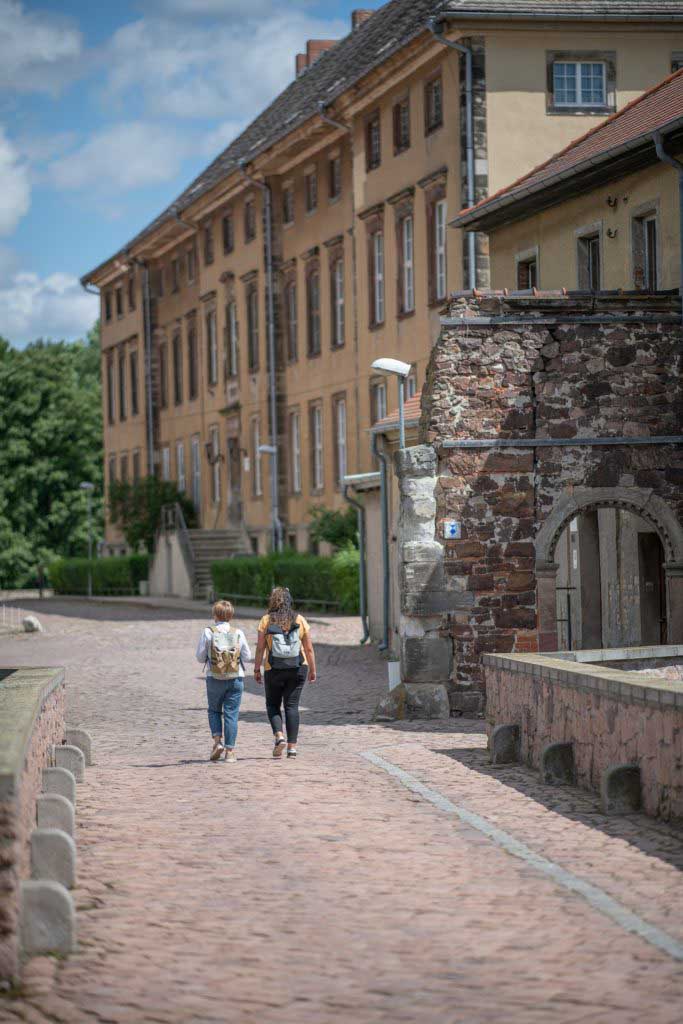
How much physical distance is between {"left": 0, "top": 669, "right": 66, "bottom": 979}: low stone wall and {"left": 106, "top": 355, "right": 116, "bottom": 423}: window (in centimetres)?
6205

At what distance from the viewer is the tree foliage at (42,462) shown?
270 feet

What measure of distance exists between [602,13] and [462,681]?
19.0m

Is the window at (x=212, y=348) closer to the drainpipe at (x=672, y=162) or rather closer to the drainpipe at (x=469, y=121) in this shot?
the drainpipe at (x=469, y=121)

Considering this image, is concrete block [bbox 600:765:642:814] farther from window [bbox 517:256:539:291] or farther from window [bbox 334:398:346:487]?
window [bbox 334:398:346:487]

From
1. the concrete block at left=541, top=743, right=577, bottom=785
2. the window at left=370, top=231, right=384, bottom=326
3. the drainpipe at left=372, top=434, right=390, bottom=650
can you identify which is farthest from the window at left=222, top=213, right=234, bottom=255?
the concrete block at left=541, top=743, right=577, bottom=785

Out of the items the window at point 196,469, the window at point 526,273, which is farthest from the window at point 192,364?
the window at point 526,273

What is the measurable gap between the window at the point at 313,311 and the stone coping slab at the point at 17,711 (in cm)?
3449

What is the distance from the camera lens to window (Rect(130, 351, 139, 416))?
235 ft

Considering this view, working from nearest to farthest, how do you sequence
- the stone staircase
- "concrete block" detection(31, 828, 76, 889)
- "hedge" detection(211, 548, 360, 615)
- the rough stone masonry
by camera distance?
"concrete block" detection(31, 828, 76, 889) < the rough stone masonry < "hedge" detection(211, 548, 360, 615) < the stone staircase

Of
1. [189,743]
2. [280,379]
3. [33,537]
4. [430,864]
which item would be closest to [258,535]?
[280,379]

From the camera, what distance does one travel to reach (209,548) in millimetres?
56656

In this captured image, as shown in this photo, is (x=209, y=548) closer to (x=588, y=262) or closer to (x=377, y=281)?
(x=377, y=281)

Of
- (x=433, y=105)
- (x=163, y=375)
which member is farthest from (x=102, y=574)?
(x=433, y=105)

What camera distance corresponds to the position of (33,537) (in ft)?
273
